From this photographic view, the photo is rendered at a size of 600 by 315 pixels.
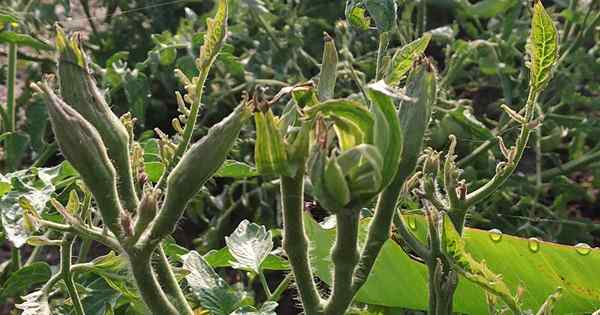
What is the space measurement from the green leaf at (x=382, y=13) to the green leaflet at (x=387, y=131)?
238mm

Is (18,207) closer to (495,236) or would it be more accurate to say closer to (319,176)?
(319,176)

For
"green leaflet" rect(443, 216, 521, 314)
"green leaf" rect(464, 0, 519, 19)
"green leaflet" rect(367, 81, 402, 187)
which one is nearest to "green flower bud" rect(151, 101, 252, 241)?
"green leaflet" rect(367, 81, 402, 187)

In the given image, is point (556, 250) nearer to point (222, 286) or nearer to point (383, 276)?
point (383, 276)

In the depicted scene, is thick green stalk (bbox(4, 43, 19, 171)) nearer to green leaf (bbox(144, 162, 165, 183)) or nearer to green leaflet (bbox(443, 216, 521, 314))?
green leaf (bbox(144, 162, 165, 183))

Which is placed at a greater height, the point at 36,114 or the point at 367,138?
the point at 367,138

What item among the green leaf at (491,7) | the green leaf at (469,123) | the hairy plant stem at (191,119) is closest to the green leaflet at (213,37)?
the hairy plant stem at (191,119)

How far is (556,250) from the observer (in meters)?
1.06

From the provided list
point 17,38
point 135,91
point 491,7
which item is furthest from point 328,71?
point 491,7

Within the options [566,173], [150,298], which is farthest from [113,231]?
[566,173]

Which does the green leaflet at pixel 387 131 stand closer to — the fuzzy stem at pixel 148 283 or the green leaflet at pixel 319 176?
the green leaflet at pixel 319 176

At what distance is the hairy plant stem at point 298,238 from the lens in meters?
0.71

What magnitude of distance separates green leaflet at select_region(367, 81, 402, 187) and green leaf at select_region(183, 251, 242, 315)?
32 cm

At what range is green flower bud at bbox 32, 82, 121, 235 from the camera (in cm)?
74

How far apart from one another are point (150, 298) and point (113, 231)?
0.22 feet
